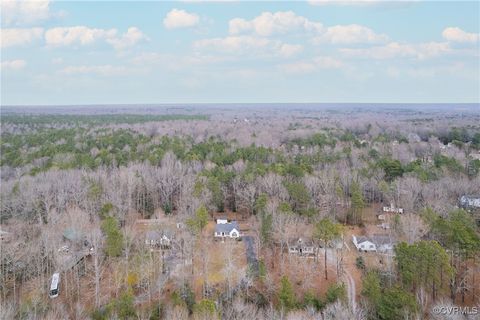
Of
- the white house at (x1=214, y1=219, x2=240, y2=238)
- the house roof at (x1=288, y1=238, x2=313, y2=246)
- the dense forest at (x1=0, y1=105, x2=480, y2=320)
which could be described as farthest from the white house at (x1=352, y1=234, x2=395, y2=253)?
the white house at (x1=214, y1=219, x2=240, y2=238)

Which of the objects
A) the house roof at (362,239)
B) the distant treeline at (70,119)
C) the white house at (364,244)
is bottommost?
the white house at (364,244)

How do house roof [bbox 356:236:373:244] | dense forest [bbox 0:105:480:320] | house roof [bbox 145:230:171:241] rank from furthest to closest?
house roof [bbox 356:236:373:244] < house roof [bbox 145:230:171:241] < dense forest [bbox 0:105:480:320]

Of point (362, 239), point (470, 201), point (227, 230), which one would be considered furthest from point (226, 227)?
point (470, 201)

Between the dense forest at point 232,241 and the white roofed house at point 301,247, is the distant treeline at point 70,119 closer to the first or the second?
the dense forest at point 232,241

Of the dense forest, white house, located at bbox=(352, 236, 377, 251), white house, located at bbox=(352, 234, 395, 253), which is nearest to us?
the dense forest

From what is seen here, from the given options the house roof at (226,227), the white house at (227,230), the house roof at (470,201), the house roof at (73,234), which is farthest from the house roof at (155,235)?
the house roof at (470,201)

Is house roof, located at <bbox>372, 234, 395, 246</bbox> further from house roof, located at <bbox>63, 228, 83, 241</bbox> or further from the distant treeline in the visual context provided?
the distant treeline

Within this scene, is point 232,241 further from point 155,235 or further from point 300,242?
point 155,235

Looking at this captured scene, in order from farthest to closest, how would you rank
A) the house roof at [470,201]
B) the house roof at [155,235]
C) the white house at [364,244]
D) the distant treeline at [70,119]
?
the distant treeline at [70,119] → the house roof at [470,201] → the white house at [364,244] → the house roof at [155,235]
